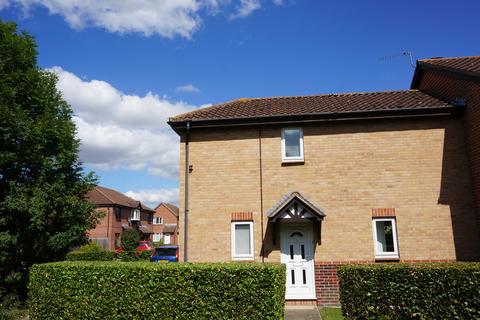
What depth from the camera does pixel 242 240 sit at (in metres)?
11.6

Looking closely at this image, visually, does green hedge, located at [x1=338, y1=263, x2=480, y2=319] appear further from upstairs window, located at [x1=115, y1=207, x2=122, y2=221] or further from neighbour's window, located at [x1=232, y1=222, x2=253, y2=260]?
upstairs window, located at [x1=115, y1=207, x2=122, y2=221]

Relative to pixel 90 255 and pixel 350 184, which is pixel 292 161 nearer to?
pixel 350 184

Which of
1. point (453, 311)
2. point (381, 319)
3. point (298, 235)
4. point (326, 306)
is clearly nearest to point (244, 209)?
point (298, 235)

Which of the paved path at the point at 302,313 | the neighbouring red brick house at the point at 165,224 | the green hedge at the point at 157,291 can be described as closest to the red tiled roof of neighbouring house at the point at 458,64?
the paved path at the point at 302,313

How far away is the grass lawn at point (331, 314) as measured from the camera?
910 cm

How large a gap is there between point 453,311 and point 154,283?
5750mm

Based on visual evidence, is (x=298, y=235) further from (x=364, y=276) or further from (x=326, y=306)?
(x=364, y=276)

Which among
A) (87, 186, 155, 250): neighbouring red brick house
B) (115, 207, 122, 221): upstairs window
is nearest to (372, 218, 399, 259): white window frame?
(87, 186, 155, 250): neighbouring red brick house

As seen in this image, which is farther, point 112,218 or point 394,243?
point 112,218

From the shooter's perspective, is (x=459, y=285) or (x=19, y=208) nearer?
(x=459, y=285)

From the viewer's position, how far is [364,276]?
272 inches

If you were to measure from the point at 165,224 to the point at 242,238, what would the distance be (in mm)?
53637

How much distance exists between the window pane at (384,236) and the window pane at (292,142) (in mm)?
3580

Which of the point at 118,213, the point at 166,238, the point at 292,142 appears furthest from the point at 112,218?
the point at 292,142
